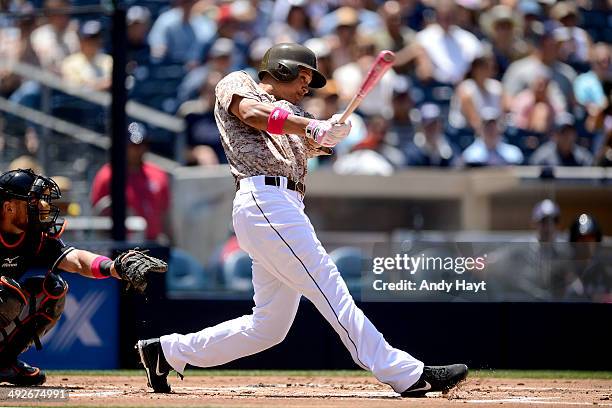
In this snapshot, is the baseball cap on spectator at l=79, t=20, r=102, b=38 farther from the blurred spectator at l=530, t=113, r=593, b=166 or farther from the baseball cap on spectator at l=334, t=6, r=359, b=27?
the blurred spectator at l=530, t=113, r=593, b=166

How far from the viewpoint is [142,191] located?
10.9 metres

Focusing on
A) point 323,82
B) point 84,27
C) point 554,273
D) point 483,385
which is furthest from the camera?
point 84,27

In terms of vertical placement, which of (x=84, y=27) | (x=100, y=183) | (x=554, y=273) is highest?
(x=84, y=27)

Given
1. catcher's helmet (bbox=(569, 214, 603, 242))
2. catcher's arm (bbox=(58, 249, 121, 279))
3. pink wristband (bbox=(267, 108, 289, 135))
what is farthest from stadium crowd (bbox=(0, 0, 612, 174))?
pink wristband (bbox=(267, 108, 289, 135))

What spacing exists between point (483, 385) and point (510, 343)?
1.32m

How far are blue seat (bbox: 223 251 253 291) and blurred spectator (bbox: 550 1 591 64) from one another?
22.9ft

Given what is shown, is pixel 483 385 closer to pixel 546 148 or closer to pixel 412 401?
pixel 412 401

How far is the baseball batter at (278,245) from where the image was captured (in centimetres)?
587

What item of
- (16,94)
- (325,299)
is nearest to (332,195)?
(16,94)

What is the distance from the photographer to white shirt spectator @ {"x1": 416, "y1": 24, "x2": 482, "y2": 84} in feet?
46.3

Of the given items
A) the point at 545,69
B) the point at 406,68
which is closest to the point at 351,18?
the point at 406,68

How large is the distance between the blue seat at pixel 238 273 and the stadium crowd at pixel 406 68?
2468 millimetres

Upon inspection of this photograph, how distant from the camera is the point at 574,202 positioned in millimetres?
11750

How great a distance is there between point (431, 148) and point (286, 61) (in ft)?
21.5
